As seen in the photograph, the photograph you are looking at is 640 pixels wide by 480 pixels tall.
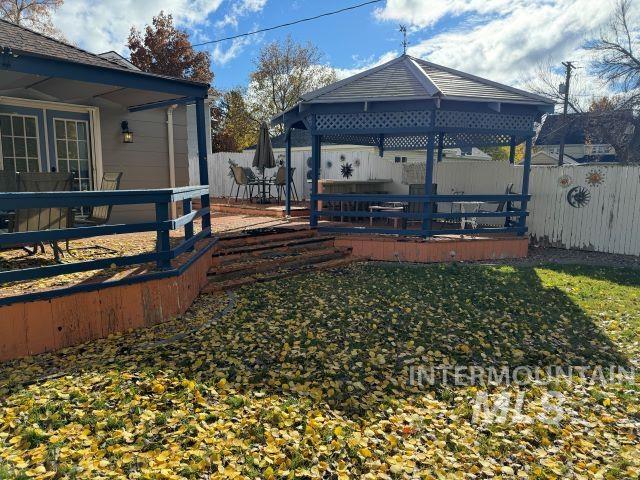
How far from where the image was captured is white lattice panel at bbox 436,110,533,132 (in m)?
7.64

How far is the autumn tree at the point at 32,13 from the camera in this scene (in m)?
23.2

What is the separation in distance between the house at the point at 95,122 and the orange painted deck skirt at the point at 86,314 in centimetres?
252

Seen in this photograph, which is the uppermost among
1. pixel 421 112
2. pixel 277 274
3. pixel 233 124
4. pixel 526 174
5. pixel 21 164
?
pixel 233 124

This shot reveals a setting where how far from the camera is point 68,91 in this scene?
6887mm

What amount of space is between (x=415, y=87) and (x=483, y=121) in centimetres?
152

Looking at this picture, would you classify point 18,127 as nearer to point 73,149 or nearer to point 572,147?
point 73,149

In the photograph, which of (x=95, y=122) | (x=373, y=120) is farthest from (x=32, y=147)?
(x=373, y=120)

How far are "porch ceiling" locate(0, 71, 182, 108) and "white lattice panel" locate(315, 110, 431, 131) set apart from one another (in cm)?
294

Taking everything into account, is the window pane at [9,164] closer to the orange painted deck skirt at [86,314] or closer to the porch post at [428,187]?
the orange painted deck skirt at [86,314]

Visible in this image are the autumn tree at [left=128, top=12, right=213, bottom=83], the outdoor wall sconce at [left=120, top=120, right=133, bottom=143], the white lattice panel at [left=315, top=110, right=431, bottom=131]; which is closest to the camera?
the white lattice panel at [left=315, top=110, right=431, bottom=131]

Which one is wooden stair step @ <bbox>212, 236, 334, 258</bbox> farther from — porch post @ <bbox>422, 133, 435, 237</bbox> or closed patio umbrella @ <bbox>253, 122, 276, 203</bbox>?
closed patio umbrella @ <bbox>253, 122, 276, 203</bbox>

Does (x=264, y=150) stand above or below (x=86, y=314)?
above

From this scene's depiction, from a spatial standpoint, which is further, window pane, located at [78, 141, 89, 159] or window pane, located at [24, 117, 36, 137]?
window pane, located at [78, 141, 89, 159]

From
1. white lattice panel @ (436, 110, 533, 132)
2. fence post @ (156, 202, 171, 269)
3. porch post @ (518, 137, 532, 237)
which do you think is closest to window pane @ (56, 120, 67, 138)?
fence post @ (156, 202, 171, 269)
